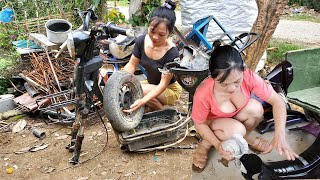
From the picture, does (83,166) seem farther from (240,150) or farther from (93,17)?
(240,150)

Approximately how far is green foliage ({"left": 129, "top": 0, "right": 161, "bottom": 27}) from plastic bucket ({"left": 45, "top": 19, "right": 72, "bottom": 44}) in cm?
125

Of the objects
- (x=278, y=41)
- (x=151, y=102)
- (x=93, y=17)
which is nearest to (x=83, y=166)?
(x=151, y=102)

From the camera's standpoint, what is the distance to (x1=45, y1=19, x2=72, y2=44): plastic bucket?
487 centimetres

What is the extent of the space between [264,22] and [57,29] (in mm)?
2846

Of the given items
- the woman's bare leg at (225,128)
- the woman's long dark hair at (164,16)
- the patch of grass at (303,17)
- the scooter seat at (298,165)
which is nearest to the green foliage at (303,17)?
the patch of grass at (303,17)

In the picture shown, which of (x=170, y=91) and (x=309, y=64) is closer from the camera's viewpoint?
(x=309, y=64)

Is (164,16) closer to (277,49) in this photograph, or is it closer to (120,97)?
(120,97)

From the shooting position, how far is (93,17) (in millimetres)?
3281

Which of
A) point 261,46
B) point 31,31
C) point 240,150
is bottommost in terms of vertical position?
point 31,31

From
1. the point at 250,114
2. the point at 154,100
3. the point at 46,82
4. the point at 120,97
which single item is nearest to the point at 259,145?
the point at 250,114

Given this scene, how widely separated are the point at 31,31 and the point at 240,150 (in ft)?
15.5

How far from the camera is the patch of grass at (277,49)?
249 inches

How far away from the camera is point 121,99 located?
3482mm

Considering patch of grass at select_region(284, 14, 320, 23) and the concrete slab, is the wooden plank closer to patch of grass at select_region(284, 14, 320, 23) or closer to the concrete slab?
the concrete slab
